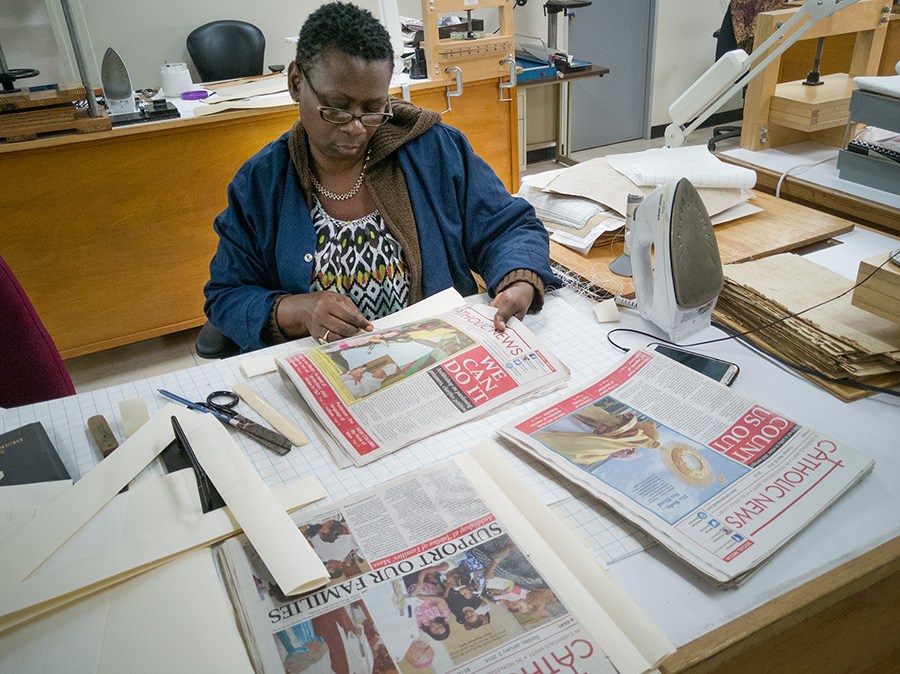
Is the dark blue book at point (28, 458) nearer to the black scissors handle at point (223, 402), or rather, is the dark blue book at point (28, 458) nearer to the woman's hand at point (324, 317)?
the black scissors handle at point (223, 402)

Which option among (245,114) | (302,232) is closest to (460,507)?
(302,232)

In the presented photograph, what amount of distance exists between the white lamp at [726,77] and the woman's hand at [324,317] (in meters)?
0.83

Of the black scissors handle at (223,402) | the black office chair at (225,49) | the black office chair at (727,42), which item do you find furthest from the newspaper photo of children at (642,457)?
the black office chair at (225,49)

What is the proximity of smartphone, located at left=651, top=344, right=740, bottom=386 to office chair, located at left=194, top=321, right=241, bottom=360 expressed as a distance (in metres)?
0.81

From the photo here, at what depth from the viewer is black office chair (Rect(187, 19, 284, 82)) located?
362 centimetres

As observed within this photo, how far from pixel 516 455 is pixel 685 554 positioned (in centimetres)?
26

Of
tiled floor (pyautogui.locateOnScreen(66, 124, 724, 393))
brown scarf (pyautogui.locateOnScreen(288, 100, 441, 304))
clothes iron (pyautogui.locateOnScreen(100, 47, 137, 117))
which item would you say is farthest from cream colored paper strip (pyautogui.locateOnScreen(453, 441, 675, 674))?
clothes iron (pyautogui.locateOnScreen(100, 47, 137, 117))

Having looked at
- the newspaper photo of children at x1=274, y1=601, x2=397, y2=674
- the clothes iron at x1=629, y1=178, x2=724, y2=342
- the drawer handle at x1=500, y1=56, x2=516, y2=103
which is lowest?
the newspaper photo of children at x1=274, y1=601, x2=397, y2=674

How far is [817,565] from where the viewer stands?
73 centimetres

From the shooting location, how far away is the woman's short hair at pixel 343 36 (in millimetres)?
1208

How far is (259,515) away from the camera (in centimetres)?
81

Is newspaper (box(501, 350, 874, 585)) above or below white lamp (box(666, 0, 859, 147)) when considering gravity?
below

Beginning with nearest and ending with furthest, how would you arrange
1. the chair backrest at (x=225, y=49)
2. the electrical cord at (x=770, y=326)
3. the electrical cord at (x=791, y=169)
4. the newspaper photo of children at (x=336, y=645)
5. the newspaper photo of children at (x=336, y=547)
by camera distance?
the newspaper photo of children at (x=336, y=645), the newspaper photo of children at (x=336, y=547), the electrical cord at (x=770, y=326), the electrical cord at (x=791, y=169), the chair backrest at (x=225, y=49)

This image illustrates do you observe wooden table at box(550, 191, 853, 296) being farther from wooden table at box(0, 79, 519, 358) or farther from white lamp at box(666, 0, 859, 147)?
wooden table at box(0, 79, 519, 358)
